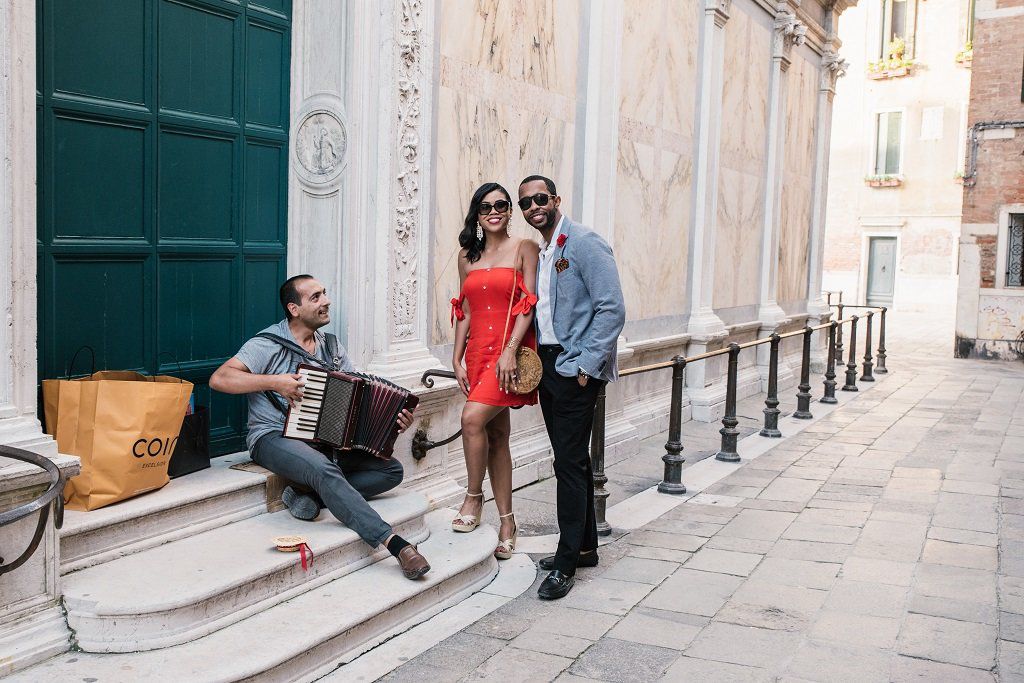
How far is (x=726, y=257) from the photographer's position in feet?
39.5

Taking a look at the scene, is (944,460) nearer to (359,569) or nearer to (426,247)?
(426,247)

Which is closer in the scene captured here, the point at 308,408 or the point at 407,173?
the point at 308,408

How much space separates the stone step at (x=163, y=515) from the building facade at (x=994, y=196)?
58.5ft

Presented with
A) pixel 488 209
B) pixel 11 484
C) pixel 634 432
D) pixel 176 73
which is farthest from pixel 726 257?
pixel 11 484

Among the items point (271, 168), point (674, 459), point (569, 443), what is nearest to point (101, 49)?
point (271, 168)

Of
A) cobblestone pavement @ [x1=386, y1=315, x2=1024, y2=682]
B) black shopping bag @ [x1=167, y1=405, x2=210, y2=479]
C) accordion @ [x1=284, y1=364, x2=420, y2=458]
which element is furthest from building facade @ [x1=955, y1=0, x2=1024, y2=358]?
black shopping bag @ [x1=167, y1=405, x2=210, y2=479]

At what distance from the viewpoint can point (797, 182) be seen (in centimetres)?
1505

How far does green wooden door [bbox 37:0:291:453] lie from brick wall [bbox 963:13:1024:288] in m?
17.6

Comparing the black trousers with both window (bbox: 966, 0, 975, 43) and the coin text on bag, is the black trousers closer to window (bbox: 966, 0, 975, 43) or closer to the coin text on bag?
the coin text on bag

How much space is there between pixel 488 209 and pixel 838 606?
255cm

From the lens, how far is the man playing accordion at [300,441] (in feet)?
15.0

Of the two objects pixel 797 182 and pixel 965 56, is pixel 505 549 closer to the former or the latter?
pixel 797 182

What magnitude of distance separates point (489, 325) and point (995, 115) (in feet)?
59.0


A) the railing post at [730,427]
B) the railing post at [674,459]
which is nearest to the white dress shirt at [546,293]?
the railing post at [674,459]
